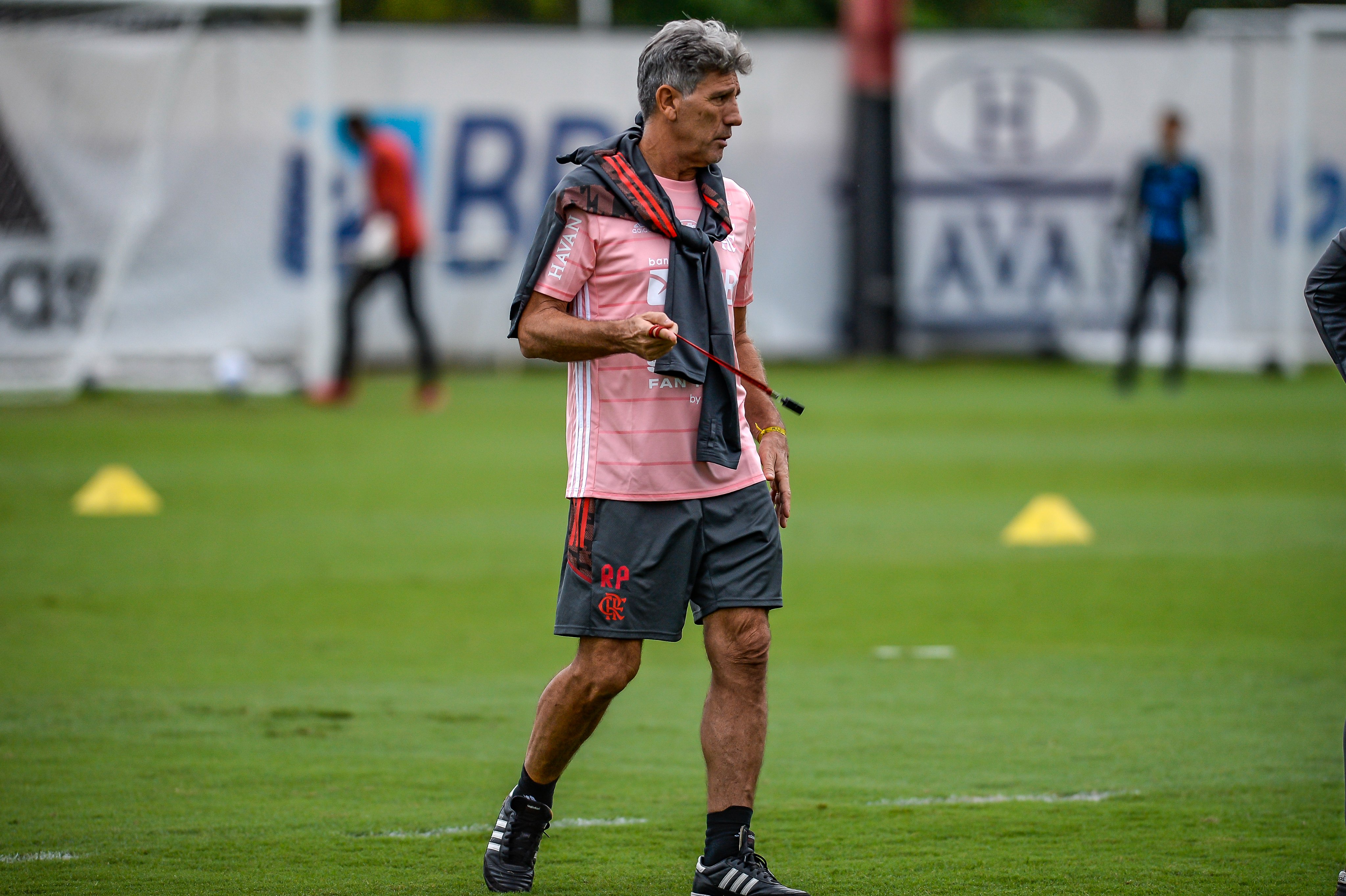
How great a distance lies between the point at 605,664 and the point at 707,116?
1333mm

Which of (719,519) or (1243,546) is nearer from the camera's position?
(719,519)

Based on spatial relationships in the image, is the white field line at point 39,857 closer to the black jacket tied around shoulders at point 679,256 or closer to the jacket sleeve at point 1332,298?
the black jacket tied around shoulders at point 679,256

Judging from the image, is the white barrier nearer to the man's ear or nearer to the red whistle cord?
the red whistle cord

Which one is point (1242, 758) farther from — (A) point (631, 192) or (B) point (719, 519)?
(A) point (631, 192)

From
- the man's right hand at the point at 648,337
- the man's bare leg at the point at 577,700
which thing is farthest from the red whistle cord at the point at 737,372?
the man's bare leg at the point at 577,700

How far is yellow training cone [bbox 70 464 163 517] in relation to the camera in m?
11.3

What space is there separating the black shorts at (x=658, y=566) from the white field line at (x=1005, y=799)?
44.6 inches

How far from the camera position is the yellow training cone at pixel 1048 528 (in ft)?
33.4

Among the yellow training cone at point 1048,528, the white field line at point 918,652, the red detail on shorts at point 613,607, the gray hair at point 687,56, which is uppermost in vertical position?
the gray hair at point 687,56

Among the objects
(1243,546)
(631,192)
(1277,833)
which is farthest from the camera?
(1243,546)

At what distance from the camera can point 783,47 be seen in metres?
23.5

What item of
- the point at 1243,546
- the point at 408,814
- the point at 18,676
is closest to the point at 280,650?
the point at 18,676

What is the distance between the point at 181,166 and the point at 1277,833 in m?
18.1

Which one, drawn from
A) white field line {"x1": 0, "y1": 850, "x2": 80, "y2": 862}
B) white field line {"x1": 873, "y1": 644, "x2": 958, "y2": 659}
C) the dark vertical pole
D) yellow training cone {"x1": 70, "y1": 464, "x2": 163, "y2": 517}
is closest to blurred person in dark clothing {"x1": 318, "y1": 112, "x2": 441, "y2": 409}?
yellow training cone {"x1": 70, "y1": 464, "x2": 163, "y2": 517}
